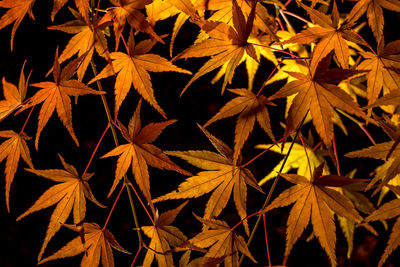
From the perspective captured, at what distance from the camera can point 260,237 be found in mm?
1771

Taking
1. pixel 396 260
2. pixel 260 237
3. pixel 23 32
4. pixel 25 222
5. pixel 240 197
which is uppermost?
A: pixel 23 32

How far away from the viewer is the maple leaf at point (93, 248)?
799mm

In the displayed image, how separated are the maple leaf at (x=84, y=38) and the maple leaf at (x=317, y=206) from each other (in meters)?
0.42

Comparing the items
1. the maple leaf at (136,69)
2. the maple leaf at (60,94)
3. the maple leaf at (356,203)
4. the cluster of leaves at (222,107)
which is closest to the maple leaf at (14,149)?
the cluster of leaves at (222,107)

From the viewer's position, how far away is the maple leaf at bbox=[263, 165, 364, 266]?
2.24 ft

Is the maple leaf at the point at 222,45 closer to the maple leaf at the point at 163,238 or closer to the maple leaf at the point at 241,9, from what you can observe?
the maple leaf at the point at 241,9

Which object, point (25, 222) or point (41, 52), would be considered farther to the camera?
point (25, 222)

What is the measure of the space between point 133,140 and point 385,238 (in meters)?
1.72

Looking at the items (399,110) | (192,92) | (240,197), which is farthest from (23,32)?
(399,110)

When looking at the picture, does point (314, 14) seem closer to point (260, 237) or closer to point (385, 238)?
point (260, 237)

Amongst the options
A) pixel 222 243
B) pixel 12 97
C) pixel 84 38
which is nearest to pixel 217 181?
pixel 222 243

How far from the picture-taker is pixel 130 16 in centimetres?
64

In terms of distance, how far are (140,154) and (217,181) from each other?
0.58 feet

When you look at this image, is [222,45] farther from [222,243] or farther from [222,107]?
[222,243]
